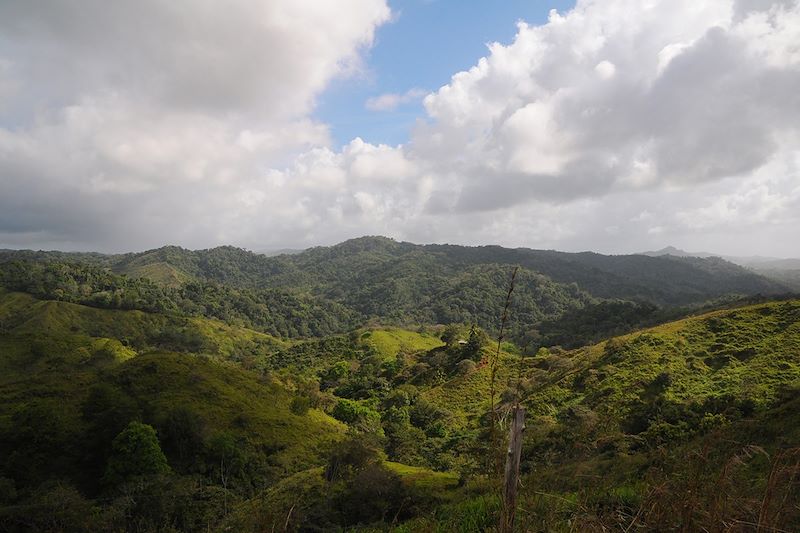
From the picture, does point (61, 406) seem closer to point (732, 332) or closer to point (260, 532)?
point (260, 532)

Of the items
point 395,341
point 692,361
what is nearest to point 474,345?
point 692,361

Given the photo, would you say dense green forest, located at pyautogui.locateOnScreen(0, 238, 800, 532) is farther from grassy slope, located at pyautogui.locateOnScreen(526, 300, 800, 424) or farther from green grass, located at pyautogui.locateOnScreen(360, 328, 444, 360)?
green grass, located at pyautogui.locateOnScreen(360, 328, 444, 360)

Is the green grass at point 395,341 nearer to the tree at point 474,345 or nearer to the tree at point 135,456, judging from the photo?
the tree at point 474,345

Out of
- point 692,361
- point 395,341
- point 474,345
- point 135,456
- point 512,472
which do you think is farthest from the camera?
point 395,341

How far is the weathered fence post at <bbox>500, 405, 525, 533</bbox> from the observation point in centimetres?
275

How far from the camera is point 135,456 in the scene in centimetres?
2858

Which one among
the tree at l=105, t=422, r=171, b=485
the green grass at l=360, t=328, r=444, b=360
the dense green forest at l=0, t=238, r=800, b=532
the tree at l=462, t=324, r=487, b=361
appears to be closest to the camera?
the dense green forest at l=0, t=238, r=800, b=532

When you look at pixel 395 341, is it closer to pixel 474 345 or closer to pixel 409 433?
pixel 474 345

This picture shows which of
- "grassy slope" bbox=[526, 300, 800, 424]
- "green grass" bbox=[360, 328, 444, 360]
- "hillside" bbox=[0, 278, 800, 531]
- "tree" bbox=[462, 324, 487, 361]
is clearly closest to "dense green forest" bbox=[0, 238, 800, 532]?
"hillside" bbox=[0, 278, 800, 531]

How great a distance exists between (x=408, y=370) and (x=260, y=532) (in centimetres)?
6909

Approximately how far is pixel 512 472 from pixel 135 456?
3450 centimetres

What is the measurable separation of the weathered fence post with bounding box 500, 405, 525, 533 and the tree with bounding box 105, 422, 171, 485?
1258 inches

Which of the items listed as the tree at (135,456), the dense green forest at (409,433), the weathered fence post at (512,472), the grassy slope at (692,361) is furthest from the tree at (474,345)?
the weathered fence post at (512,472)

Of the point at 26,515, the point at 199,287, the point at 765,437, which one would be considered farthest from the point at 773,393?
the point at 199,287
